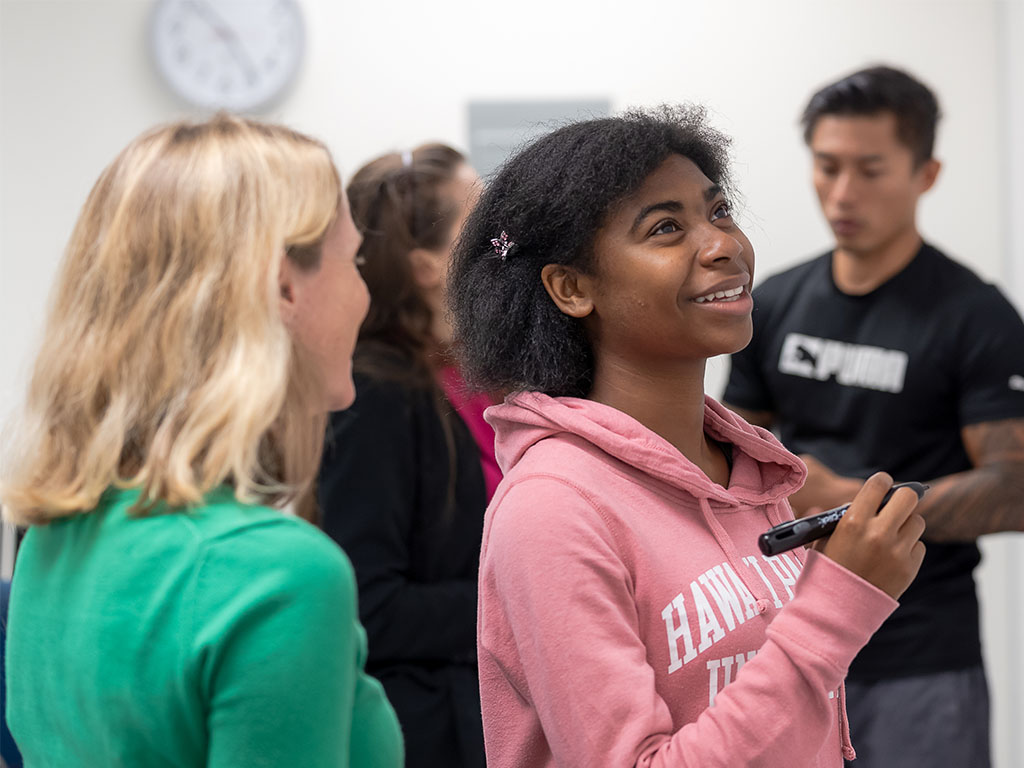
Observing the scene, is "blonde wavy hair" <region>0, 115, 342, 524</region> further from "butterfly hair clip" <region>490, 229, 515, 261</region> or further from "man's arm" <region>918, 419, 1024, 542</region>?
"man's arm" <region>918, 419, 1024, 542</region>

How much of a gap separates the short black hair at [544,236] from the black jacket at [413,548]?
1.76 feet

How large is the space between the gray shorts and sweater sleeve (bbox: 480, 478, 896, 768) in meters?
1.17

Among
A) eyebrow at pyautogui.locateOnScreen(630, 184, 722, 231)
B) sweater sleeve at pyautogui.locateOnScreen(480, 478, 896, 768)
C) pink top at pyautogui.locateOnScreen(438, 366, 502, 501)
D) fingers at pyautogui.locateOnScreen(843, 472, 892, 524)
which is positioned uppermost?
eyebrow at pyautogui.locateOnScreen(630, 184, 722, 231)

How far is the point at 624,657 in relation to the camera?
0.99m

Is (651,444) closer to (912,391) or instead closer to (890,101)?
(912,391)

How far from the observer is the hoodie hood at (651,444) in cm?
113

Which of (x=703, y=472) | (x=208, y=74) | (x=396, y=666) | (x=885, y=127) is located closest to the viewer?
(x=703, y=472)

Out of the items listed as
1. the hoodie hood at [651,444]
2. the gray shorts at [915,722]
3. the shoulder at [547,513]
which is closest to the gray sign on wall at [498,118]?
the gray shorts at [915,722]

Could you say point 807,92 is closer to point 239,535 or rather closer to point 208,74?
point 208,74

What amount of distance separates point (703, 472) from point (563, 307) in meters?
0.24

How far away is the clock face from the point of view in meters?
3.20

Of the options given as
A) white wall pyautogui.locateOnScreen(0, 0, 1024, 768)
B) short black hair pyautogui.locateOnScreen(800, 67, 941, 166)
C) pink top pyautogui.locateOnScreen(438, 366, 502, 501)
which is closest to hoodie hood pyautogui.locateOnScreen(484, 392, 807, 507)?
pink top pyautogui.locateOnScreen(438, 366, 502, 501)

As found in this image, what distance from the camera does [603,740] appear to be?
981mm

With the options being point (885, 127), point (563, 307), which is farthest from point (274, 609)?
point (885, 127)
